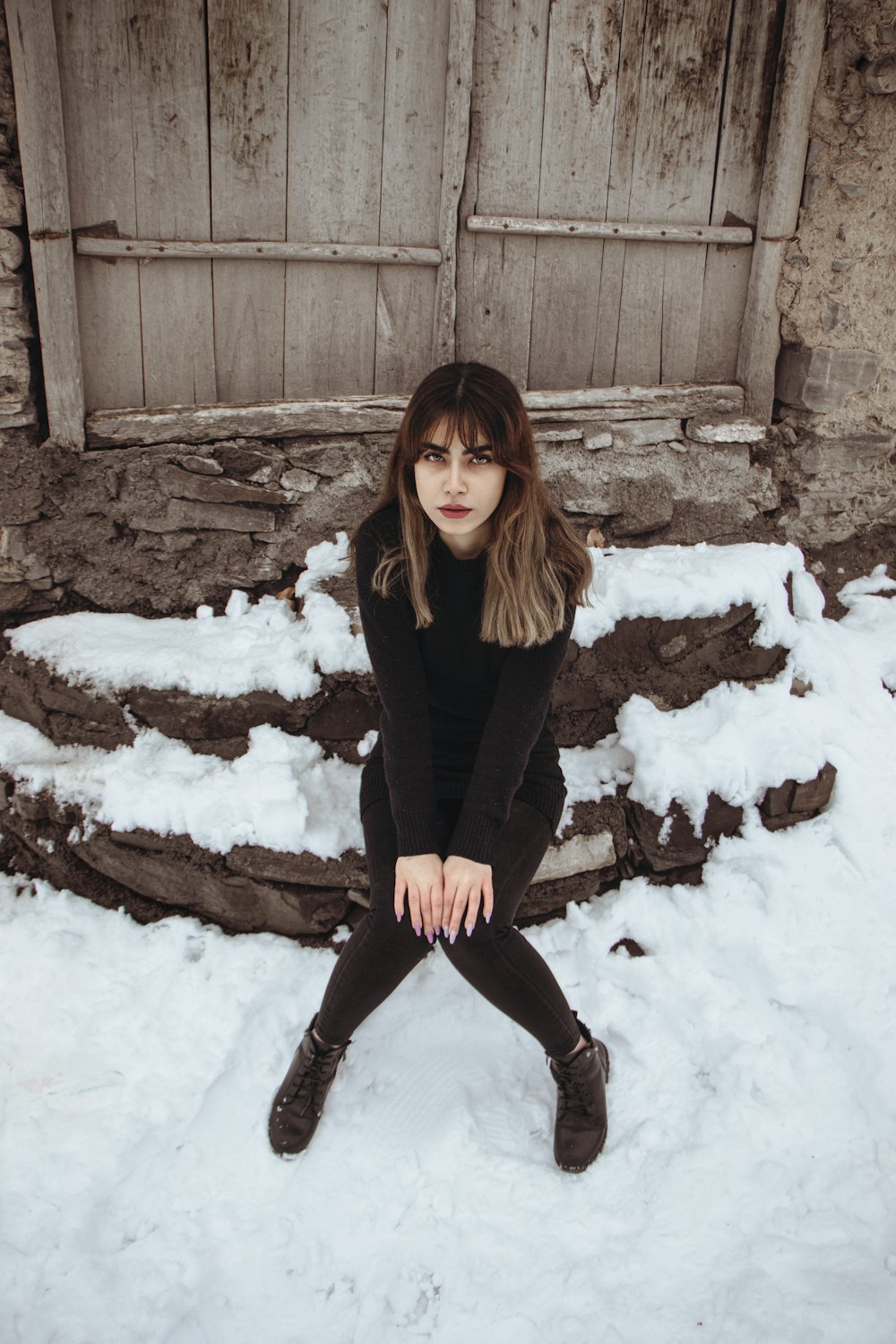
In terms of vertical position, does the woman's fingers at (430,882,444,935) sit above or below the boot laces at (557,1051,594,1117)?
above

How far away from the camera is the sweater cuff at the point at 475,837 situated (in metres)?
1.91

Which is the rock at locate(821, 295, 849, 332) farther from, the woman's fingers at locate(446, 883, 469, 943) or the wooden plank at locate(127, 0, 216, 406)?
the woman's fingers at locate(446, 883, 469, 943)

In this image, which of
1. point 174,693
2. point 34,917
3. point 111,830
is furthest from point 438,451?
point 34,917

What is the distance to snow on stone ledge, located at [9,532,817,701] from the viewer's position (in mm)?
2654

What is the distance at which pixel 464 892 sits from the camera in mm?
1871

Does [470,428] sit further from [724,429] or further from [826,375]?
[826,375]

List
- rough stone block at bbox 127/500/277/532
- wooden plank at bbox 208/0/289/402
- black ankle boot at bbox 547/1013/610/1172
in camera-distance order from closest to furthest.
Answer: black ankle boot at bbox 547/1013/610/1172 → wooden plank at bbox 208/0/289/402 → rough stone block at bbox 127/500/277/532

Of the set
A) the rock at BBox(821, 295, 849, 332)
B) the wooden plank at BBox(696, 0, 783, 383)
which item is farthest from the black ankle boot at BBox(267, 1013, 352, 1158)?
the rock at BBox(821, 295, 849, 332)

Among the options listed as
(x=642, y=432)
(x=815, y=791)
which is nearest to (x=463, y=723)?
(x=815, y=791)

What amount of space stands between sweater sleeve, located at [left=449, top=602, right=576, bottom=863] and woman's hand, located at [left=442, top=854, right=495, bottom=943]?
0.02 meters

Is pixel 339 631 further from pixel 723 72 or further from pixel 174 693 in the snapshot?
pixel 723 72

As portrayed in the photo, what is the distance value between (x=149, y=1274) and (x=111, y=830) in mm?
1066

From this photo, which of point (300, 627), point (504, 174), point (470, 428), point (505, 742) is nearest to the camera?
point (470, 428)

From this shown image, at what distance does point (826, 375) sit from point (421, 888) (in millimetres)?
2430
